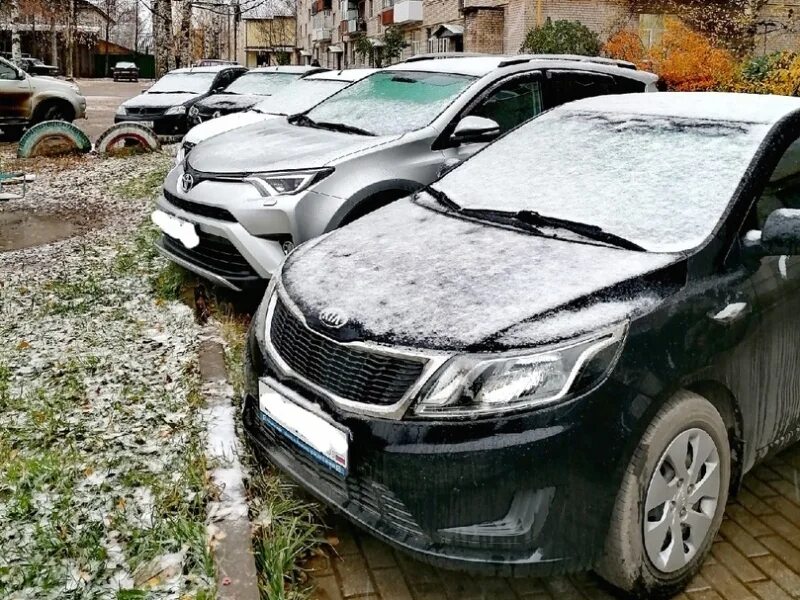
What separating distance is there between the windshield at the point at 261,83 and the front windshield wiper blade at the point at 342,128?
812 centimetres

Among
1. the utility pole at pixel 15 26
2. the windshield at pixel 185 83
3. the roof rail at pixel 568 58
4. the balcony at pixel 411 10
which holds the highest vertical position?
the balcony at pixel 411 10

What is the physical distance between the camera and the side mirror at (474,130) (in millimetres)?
5758

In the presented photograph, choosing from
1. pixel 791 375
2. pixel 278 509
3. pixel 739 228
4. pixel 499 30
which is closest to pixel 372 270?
pixel 278 509

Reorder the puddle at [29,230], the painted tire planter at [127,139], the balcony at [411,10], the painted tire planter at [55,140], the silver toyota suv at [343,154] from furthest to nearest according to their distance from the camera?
the balcony at [411,10], the painted tire planter at [127,139], the painted tire planter at [55,140], the puddle at [29,230], the silver toyota suv at [343,154]

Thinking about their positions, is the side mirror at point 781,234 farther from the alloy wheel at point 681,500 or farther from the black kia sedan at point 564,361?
the alloy wheel at point 681,500

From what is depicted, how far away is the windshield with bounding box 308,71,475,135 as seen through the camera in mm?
5914

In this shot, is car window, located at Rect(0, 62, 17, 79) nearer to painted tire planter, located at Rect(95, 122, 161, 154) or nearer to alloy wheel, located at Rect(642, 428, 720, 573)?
painted tire planter, located at Rect(95, 122, 161, 154)

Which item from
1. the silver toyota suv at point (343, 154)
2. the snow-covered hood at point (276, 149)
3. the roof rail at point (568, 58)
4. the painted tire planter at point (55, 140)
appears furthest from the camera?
the painted tire planter at point (55, 140)

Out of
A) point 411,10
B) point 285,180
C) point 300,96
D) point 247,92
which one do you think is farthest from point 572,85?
point 411,10

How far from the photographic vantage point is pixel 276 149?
5.73 m

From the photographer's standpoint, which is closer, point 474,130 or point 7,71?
point 474,130

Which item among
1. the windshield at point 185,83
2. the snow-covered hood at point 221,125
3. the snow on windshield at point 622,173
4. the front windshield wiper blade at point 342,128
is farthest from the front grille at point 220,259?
the windshield at point 185,83

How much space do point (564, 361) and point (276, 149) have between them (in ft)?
11.9

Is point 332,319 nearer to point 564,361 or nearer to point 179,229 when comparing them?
point 564,361
